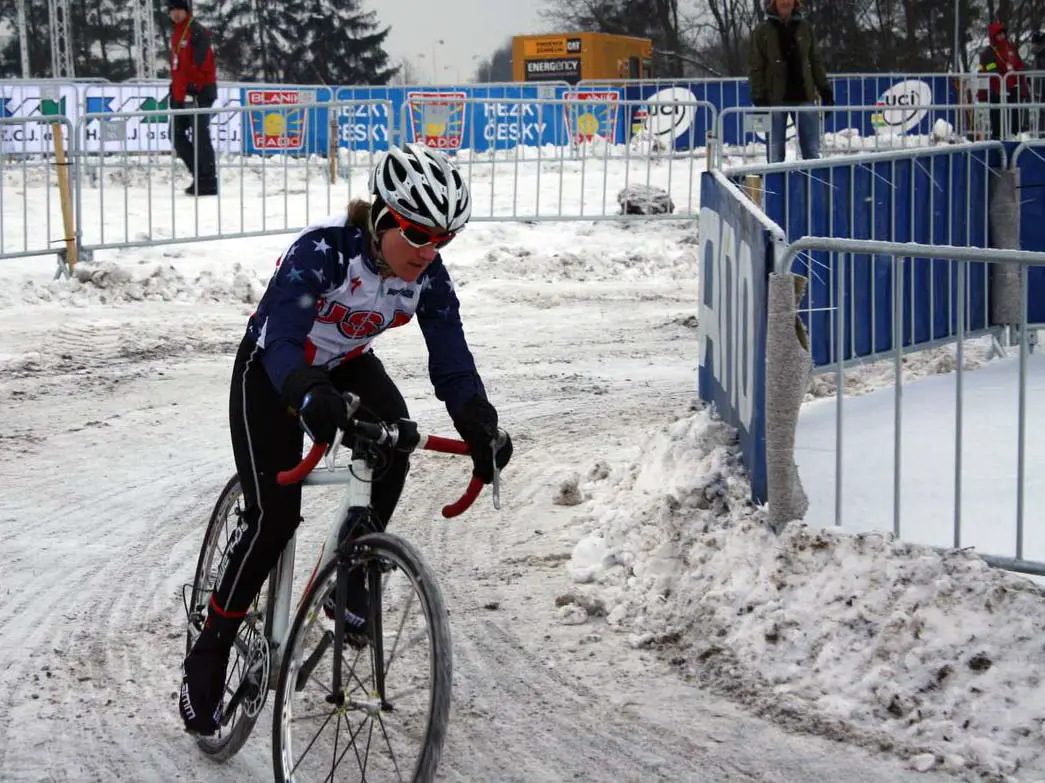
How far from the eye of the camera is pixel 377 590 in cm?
348

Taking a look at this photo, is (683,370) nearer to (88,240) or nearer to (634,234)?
(634,234)

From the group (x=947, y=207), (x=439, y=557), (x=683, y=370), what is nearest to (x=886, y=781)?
(x=439, y=557)

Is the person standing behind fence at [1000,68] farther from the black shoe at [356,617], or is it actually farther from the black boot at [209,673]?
the black shoe at [356,617]

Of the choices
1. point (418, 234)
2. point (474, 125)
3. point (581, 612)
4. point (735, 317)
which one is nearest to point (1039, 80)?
point (474, 125)

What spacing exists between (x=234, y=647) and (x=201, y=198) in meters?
13.3

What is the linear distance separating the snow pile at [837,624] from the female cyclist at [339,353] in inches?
61.3

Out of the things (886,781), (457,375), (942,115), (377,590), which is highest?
(942,115)

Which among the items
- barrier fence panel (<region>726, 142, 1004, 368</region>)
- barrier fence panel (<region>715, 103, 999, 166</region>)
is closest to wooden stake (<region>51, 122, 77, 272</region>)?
barrier fence panel (<region>715, 103, 999, 166</region>)

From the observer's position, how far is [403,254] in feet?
12.2

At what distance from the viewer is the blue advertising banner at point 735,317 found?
568 centimetres

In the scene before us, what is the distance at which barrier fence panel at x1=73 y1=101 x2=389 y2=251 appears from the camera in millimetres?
14727

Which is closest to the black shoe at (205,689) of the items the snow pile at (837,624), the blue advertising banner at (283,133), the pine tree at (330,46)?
the snow pile at (837,624)

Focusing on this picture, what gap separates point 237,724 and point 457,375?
1.23m

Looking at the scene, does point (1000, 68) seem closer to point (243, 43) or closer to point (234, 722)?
point (234, 722)
